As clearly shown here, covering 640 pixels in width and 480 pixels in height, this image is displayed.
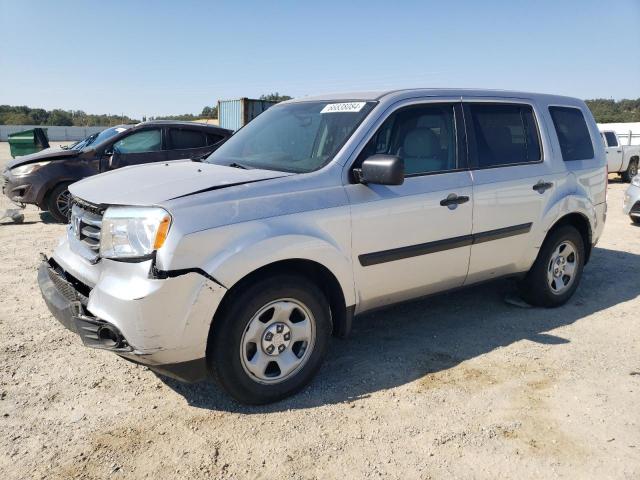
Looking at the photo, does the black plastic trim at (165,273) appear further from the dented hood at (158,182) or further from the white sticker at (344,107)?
the white sticker at (344,107)

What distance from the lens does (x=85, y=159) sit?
28.7 feet

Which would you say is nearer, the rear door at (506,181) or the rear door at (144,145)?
the rear door at (506,181)

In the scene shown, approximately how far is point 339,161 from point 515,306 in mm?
2631

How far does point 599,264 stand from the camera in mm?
6500

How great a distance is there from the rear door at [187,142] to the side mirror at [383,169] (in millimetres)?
6151

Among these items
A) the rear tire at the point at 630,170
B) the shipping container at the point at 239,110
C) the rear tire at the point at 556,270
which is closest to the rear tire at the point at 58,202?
the rear tire at the point at 556,270

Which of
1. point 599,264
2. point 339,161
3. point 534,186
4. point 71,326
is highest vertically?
point 339,161

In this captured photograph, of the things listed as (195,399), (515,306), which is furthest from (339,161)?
(515,306)

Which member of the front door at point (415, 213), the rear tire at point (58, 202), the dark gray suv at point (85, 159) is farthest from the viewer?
the rear tire at point (58, 202)

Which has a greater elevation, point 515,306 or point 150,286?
point 150,286

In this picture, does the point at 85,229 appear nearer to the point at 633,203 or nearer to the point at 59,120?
the point at 633,203

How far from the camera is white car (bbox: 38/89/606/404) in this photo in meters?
2.71

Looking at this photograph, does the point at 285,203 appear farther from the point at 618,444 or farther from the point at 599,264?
the point at 599,264

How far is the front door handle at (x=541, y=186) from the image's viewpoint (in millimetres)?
4340
